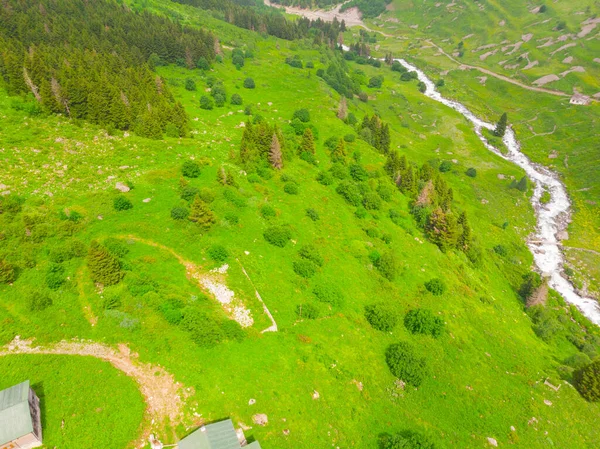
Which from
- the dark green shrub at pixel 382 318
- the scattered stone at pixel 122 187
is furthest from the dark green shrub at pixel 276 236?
the scattered stone at pixel 122 187

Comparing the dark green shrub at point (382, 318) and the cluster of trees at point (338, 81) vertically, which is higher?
the cluster of trees at point (338, 81)

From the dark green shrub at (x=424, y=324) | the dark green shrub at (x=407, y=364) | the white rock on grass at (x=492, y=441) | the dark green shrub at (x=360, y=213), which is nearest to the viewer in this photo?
the white rock on grass at (x=492, y=441)

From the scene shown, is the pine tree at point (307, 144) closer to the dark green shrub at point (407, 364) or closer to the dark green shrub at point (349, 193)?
the dark green shrub at point (349, 193)

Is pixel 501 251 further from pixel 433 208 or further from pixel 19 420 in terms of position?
pixel 19 420

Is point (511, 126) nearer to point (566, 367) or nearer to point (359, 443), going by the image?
point (566, 367)

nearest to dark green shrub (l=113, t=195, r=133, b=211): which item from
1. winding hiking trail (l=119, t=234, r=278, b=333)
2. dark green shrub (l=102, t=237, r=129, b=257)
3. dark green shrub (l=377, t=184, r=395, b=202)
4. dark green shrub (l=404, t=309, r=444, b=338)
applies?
winding hiking trail (l=119, t=234, r=278, b=333)
